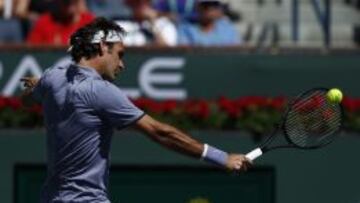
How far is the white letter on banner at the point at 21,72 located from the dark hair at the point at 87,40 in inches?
136

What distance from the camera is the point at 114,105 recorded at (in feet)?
20.8

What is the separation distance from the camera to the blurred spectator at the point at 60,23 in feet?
33.6

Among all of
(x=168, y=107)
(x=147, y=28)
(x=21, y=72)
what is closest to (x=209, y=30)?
(x=147, y=28)

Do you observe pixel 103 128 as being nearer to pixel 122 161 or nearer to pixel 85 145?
pixel 85 145

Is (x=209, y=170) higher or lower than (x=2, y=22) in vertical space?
lower

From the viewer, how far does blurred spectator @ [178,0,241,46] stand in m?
10.4

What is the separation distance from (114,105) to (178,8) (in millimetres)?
4684

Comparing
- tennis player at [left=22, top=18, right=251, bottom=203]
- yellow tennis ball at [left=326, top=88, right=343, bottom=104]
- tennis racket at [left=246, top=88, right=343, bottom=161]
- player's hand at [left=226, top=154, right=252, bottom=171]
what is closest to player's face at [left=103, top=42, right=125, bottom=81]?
tennis player at [left=22, top=18, right=251, bottom=203]

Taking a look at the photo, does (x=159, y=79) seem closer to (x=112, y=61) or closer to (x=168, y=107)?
(x=168, y=107)

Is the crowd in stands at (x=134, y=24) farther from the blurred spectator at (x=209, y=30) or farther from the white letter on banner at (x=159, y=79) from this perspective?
the white letter on banner at (x=159, y=79)

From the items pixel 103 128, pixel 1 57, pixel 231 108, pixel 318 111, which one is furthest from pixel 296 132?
pixel 1 57

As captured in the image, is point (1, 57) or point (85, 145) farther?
point (1, 57)

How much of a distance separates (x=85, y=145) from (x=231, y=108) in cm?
352

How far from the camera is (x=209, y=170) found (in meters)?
9.84
